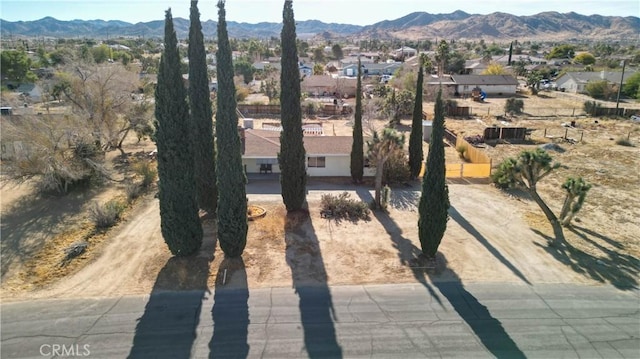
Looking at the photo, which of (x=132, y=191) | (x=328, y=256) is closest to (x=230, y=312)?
(x=328, y=256)

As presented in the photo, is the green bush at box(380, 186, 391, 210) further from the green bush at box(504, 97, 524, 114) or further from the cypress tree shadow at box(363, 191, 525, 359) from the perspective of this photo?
the green bush at box(504, 97, 524, 114)

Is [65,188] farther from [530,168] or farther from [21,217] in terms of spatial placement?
[530,168]

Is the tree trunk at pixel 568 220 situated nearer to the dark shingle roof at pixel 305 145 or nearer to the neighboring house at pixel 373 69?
the dark shingle roof at pixel 305 145

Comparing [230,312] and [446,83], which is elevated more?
[446,83]

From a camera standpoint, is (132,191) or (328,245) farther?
(132,191)

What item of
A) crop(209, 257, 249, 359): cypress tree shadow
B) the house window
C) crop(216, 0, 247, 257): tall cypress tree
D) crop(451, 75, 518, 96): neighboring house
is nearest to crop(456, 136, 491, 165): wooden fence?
the house window

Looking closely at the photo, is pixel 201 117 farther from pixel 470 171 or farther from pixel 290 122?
pixel 470 171
